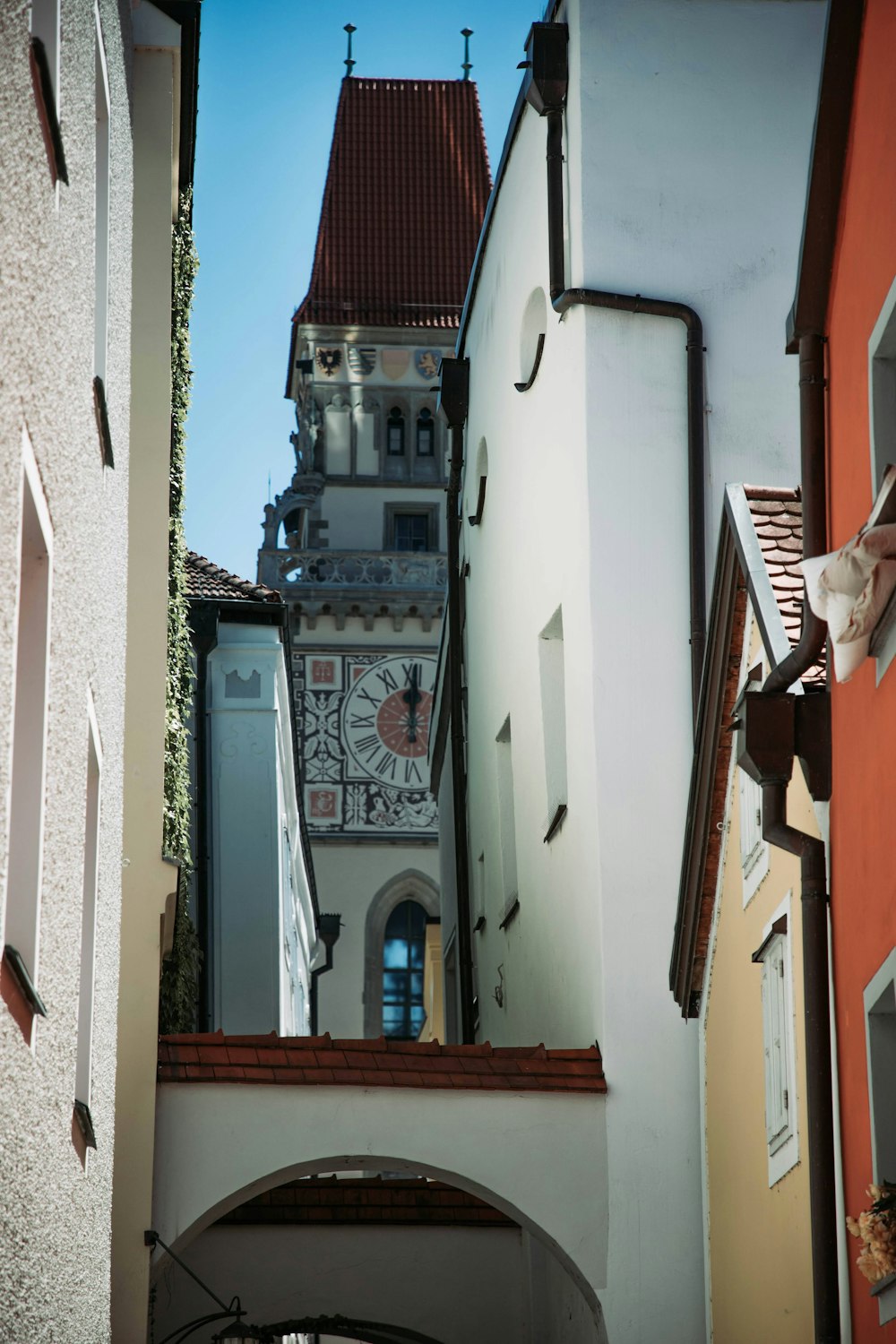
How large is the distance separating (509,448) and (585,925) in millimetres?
5139

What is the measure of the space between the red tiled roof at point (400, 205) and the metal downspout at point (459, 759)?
2916 cm

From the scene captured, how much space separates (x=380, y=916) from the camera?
4800 centimetres

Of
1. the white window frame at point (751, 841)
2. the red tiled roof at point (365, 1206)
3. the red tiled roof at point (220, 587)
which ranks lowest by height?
the red tiled roof at point (365, 1206)

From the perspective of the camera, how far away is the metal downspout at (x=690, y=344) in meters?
12.5

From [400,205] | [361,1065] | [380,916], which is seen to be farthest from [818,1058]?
[400,205]

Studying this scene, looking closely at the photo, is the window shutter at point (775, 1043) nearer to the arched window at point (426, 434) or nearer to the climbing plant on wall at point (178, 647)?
the climbing plant on wall at point (178, 647)

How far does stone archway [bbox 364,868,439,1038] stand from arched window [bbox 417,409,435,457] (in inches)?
414

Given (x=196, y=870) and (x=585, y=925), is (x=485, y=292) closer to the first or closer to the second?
(x=196, y=870)

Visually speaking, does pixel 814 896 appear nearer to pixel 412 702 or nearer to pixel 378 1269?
pixel 378 1269

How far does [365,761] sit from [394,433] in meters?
8.47

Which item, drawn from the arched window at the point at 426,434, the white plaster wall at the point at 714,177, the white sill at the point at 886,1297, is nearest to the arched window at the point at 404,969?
the arched window at the point at 426,434

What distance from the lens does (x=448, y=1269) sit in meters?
13.3

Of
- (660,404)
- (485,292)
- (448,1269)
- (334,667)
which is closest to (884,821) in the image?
(660,404)

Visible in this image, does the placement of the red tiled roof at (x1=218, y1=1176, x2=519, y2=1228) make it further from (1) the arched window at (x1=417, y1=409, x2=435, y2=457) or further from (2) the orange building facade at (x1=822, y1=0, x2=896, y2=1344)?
(1) the arched window at (x1=417, y1=409, x2=435, y2=457)
